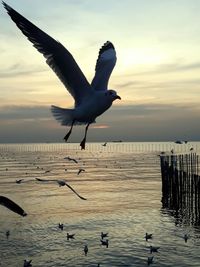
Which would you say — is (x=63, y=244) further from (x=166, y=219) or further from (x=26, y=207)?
(x=26, y=207)

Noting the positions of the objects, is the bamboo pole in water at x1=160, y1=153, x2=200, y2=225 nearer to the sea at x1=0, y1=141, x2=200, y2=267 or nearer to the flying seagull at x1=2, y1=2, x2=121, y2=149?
the sea at x1=0, y1=141, x2=200, y2=267

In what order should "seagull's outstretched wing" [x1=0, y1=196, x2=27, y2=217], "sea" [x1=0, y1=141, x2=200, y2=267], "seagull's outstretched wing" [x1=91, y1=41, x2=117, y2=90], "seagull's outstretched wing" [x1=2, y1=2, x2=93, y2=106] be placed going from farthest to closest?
"sea" [x1=0, y1=141, x2=200, y2=267]
"seagull's outstretched wing" [x1=91, y1=41, x2=117, y2=90]
"seagull's outstretched wing" [x1=2, y1=2, x2=93, y2=106]
"seagull's outstretched wing" [x1=0, y1=196, x2=27, y2=217]

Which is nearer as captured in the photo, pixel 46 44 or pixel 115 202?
pixel 46 44

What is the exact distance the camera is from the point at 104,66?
32.2 ft

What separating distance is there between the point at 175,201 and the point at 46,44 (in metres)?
36.2

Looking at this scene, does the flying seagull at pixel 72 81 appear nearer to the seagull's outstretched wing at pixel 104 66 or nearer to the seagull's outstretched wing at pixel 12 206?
the seagull's outstretched wing at pixel 104 66

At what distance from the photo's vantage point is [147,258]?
1008 inches

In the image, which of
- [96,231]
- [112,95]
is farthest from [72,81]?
[96,231]

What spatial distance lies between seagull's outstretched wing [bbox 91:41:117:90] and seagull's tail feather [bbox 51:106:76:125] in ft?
2.94

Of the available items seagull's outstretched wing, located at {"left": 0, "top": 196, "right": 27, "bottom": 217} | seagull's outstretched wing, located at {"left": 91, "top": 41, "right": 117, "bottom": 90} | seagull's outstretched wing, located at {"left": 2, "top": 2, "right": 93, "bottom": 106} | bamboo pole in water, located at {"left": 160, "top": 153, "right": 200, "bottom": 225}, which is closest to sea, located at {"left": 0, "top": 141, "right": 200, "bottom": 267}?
bamboo pole in water, located at {"left": 160, "top": 153, "right": 200, "bottom": 225}

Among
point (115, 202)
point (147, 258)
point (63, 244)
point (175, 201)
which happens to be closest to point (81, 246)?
point (63, 244)

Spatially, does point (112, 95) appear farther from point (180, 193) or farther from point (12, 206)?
point (180, 193)

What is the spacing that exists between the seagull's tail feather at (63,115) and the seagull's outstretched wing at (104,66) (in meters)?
0.90

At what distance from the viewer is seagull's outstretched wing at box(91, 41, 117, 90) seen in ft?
30.3
